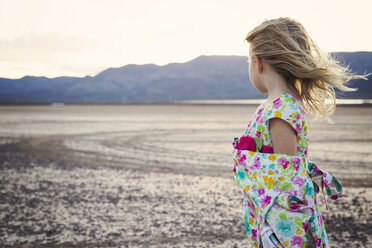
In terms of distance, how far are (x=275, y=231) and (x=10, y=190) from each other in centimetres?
603

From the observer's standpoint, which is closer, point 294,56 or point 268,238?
point 268,238

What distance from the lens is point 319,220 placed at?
183 centimetres

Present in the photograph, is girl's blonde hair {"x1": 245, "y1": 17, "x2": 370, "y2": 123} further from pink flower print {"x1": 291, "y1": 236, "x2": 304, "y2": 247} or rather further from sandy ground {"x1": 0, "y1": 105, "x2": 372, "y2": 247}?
sandy ground {"x1": 0, "y1": 105, "x2": 372, "y2": 247}

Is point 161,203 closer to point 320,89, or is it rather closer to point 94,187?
point 94,187

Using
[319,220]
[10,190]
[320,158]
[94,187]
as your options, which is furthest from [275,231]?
[320,158]

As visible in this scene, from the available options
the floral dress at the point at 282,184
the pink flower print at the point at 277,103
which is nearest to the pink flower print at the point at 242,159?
the floral dress at the point at 282,184

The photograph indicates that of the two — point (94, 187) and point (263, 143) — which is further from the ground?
point (263, 143)

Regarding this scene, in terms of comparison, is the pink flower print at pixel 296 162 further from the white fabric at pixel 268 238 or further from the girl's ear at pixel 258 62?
the girl's ear at pixel 258 62

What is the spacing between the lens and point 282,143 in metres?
1.71

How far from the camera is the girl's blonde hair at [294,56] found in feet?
5.78

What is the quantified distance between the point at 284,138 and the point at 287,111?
13cm

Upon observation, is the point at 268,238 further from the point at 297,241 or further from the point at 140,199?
the point at 140,199

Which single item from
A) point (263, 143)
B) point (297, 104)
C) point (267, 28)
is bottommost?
point (263, 143)

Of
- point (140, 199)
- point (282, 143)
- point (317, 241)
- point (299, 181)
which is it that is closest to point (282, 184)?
point (299, 181)
